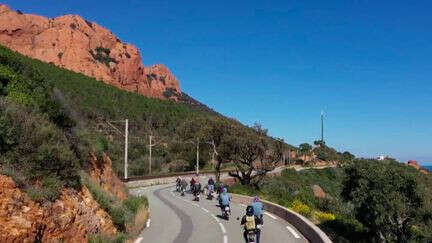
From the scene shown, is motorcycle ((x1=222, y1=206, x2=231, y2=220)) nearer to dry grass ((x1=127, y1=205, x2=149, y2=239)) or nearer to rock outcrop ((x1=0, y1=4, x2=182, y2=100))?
dry grass ((x1=127, y1=205, x2=149, y2=239))

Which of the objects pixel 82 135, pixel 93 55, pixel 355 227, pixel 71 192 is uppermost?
pixel 93 55

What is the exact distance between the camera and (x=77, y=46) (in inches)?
5974

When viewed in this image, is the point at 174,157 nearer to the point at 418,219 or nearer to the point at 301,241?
the point at 418,219

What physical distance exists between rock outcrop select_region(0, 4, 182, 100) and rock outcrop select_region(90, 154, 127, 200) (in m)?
125

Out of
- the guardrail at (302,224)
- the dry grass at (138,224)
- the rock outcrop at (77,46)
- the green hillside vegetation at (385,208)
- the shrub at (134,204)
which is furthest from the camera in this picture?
the rock outcrop at (77,46)

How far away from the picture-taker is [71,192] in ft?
46.4

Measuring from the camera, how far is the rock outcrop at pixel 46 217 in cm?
1088

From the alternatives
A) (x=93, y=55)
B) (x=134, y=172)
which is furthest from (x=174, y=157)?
(x=93, y=55)

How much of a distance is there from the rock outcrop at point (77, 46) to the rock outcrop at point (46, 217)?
132 meters

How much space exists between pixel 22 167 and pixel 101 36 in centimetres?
15961

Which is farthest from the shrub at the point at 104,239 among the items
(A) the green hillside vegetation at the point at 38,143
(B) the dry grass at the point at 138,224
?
(B) the dry grass at the point at 138,224

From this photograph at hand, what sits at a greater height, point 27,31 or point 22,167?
point 27,31

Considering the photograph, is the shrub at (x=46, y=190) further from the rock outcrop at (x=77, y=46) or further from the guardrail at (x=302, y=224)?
the rock outcrop at (x=77, y=46)

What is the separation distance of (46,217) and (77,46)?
14652cm
